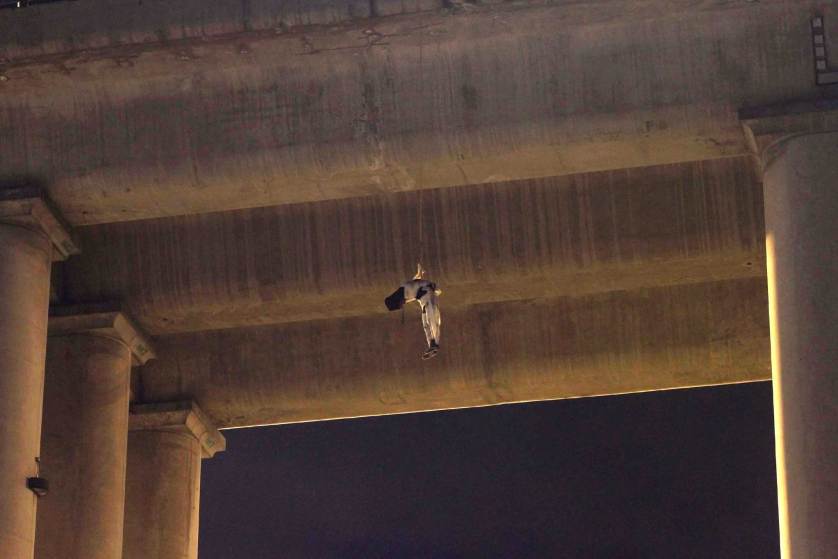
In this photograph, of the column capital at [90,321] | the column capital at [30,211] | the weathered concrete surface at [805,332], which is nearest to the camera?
the weathered concrete surface at [805,332]

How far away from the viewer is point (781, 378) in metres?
19.9

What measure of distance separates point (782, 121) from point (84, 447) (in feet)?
33.9

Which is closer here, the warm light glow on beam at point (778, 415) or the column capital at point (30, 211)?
the warm light glow on beam at point (778, 415)

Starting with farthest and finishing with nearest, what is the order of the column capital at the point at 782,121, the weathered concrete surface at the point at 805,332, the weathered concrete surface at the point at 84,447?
the weathered concrete surface at the point at 84,447
the column capital at the point at 782,121
the weathered concrete surface at the point at 805,332

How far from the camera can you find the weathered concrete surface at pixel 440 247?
24.5 meters

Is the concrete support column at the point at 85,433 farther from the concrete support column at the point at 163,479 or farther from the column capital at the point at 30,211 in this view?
the column capital at the point at 30,211

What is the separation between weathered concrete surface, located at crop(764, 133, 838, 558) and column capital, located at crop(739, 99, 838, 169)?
6 centimetres

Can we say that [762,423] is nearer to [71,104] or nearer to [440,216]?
[440,216]

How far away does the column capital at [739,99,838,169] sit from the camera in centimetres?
2059

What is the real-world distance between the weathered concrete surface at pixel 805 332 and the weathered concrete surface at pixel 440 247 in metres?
3.59

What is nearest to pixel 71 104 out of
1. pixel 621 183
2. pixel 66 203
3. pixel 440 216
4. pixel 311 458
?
pixel 66 203

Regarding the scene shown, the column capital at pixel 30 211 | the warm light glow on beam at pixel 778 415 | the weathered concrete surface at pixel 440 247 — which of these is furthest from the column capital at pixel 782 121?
the column capital at pixel 30 211

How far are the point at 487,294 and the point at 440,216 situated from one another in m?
1.36

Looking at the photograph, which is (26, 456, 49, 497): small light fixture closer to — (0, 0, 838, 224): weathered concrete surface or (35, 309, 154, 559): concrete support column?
(35, 309, 154, 559): concrete support column
